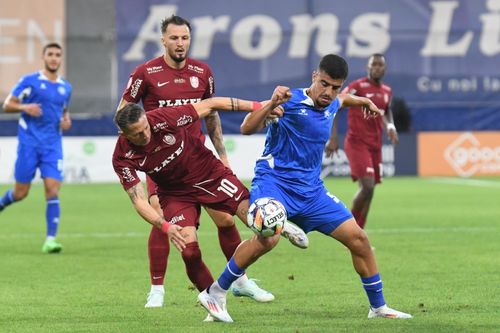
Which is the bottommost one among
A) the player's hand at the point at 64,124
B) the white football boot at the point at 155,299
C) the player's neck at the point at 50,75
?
the white football boot at the point at 155,299

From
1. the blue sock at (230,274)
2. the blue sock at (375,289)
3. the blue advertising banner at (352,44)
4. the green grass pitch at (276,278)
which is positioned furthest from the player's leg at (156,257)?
the blue advertising banner at (352,44)

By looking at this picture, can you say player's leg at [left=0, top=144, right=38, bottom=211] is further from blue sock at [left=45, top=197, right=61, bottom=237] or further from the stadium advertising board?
the stadium advertising board

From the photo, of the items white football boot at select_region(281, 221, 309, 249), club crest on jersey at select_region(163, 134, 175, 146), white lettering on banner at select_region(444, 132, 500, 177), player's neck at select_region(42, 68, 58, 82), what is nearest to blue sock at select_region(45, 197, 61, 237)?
player's neck at select_region(42, 68, 58, 82)

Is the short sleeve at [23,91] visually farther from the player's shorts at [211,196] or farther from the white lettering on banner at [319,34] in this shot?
the white lettering on banner at [319,34]

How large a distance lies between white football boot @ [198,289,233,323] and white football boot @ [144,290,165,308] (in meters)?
0.86

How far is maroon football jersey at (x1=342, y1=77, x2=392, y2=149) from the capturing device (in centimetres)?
1365

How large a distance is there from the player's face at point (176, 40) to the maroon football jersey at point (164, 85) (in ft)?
0.48

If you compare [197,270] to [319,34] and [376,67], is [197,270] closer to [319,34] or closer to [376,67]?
[376,67]

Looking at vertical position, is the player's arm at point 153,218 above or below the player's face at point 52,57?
below

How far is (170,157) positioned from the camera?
316 inches

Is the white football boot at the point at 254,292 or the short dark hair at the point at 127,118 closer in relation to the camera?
the short dark hair at the point at 127,118

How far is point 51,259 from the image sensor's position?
12.2 metres

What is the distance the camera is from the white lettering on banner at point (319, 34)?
92.2 ft

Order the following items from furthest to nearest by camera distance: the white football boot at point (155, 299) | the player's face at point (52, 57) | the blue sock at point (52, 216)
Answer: the blue sock at point (52, 216) < the player's face at point (52, 57) < the white football boot at point (155, 299)
